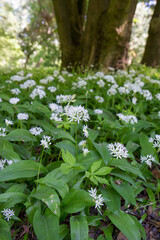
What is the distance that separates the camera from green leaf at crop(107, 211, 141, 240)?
3.95 feet

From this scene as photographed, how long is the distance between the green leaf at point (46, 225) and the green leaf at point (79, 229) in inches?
3.9

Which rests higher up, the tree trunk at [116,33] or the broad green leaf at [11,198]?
the tree trunk at [116,33]

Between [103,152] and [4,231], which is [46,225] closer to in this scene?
[4,231]

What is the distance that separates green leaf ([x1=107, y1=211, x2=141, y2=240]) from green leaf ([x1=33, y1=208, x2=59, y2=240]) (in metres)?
0.39

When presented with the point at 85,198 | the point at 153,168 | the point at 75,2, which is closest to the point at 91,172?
the point at 85,198

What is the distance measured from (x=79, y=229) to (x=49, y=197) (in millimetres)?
264

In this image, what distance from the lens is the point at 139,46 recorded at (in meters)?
17.7

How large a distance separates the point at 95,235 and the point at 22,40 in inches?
575

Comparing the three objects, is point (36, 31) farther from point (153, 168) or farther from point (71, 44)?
point (153, 168)

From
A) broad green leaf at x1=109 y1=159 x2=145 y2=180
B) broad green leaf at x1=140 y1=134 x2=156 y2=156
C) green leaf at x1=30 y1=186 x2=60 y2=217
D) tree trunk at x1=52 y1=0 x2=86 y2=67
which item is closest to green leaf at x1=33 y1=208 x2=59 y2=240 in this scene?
green leaf at x1=30 y1=186 x2=60 y2=217

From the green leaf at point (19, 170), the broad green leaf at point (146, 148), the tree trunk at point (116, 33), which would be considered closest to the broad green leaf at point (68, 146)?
the green leaf at point (19, 170)

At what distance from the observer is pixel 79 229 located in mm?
1149

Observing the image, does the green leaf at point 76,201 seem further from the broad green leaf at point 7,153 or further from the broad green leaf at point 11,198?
the broad green leaf at point 7,153

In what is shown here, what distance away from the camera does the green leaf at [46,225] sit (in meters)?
1.06
